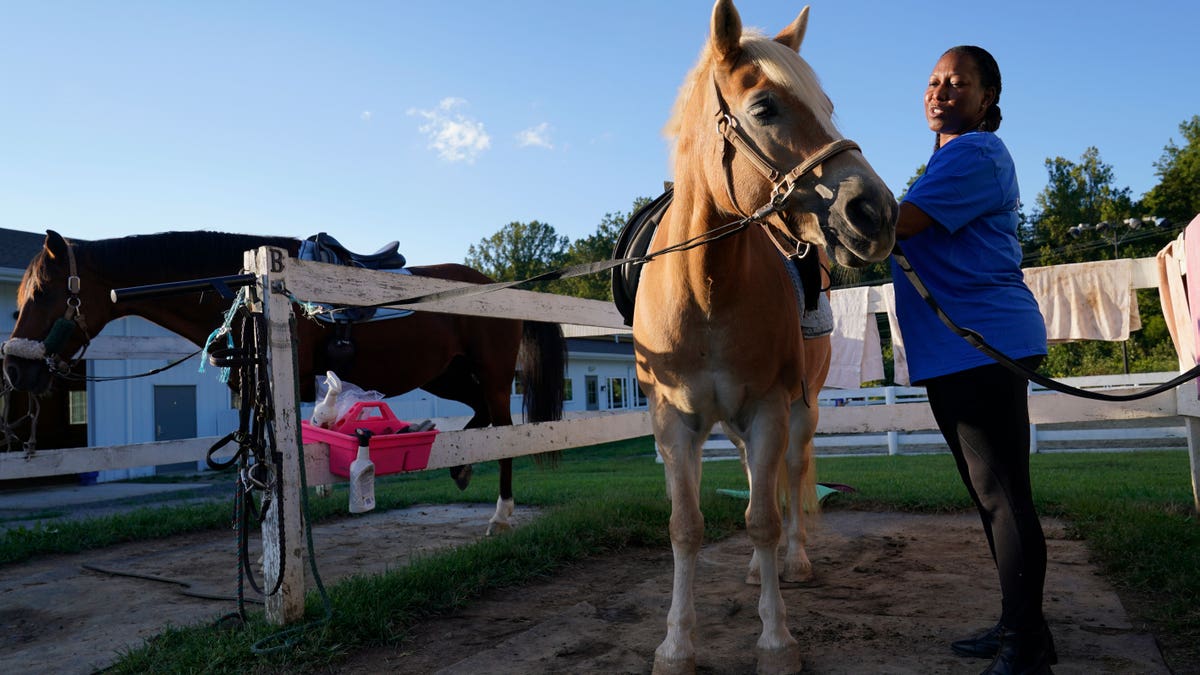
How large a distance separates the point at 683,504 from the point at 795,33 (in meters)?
1.89

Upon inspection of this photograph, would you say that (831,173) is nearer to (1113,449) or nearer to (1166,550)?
(1166,550)

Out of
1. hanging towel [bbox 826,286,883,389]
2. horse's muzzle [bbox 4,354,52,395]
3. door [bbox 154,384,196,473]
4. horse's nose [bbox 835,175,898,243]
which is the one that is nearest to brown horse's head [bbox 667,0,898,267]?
horse's nose [bbox 835,175,898,243]

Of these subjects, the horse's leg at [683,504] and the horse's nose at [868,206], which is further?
the horse's leg at [683,504]

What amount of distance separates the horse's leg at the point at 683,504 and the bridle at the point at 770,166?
85cm

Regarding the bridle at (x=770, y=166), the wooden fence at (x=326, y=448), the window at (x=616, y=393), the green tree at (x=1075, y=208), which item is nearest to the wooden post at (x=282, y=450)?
the wooden fence at (x=326, y=448)

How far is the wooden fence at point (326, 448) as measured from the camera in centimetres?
300

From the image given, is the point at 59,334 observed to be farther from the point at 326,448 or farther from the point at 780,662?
the point at 780,662

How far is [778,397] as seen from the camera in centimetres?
290

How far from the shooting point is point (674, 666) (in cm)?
253

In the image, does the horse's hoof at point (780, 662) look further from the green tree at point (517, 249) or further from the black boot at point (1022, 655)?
the green tree at point (517, 249)

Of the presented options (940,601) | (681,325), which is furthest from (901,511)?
(681,325)

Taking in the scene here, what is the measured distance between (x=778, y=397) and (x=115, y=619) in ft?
10.7

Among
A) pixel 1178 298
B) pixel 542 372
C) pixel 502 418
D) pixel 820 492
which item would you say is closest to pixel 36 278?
pixel 502 418

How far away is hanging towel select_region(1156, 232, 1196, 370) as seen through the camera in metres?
4.59
